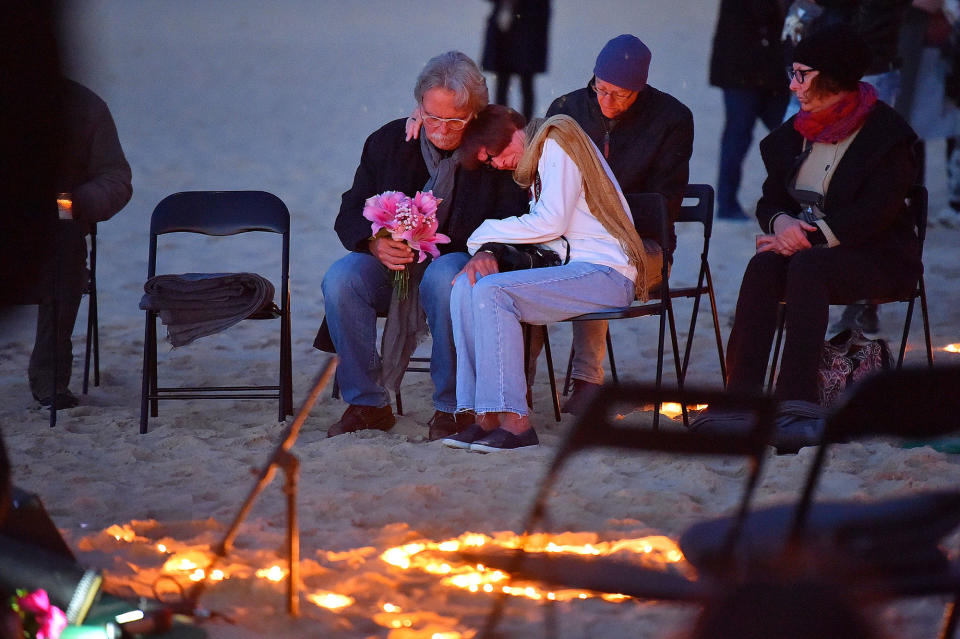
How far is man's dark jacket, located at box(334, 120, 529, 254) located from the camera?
171 inches

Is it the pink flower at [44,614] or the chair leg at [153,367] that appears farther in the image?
the chair leg at [153,367]

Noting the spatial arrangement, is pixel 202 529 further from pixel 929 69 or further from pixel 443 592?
pixel 929 69

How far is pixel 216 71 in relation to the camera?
17.1m

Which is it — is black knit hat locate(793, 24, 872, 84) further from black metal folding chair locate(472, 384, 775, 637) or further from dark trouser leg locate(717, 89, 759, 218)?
dark trouser leg locate(717, 89, 759, 218)

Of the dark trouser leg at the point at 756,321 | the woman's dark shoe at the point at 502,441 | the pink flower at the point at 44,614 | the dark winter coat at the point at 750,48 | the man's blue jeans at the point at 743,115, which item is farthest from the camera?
the man's blue jeans at the point at 743,115

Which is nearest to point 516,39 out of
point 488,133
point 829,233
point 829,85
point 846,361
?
point 488,133

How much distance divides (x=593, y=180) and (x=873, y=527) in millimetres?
2201

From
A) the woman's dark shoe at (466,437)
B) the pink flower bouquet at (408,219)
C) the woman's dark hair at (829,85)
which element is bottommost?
the woman's dark shoe at (466,437)

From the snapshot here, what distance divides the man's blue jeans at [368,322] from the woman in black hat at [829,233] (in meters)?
0.97

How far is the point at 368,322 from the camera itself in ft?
14.1

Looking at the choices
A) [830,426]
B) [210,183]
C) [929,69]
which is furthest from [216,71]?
[830,426]

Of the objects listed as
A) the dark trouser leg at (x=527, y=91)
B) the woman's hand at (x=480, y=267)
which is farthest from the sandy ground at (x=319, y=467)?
the dark trouser leg at (x=527, y=91)

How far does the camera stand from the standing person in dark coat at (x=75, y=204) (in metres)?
4.58

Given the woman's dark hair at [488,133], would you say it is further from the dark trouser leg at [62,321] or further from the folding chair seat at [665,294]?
the dark trouser leg at [62,321]
